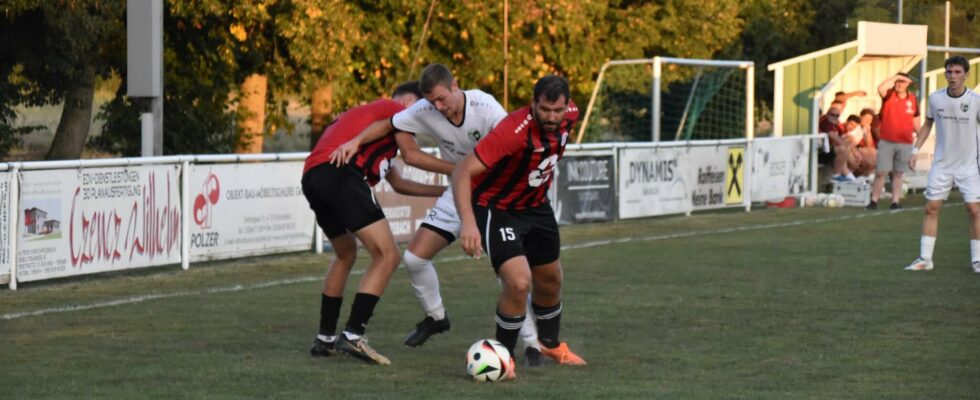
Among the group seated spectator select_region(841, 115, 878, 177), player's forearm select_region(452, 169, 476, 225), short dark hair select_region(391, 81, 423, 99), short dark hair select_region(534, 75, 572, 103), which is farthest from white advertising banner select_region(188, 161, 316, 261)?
seated spectator select_region(841, 115, 878, 177)

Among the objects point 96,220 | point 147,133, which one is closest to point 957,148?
point 96,220

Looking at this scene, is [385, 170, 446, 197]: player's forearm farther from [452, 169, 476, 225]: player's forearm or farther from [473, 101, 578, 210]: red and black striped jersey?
[452, 169, 476, 225]: player's forearm

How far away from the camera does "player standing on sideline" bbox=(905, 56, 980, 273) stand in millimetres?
13531

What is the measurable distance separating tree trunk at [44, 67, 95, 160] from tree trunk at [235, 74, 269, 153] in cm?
394

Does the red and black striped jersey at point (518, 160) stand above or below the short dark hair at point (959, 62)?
below

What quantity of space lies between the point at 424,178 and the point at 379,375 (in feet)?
30.9

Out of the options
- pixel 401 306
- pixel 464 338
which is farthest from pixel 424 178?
pixel 464 338

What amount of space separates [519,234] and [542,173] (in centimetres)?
35

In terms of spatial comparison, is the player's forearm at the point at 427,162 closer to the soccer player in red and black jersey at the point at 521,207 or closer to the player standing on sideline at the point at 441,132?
the player standing on sideline at the point at 441,132

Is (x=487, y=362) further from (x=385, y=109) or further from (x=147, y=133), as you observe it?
(x=147, y=133)

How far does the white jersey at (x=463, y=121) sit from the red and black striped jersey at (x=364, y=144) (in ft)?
0.87

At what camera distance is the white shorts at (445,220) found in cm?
890

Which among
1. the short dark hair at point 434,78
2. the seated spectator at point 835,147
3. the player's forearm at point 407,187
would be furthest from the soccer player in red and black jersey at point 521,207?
the seated spectator at point 835,147

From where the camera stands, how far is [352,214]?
8820 mm
